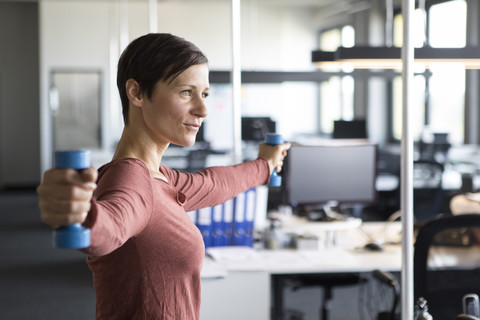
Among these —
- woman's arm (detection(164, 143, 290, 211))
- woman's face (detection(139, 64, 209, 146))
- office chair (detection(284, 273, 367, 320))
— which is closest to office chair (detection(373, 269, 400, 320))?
office chair (detection(284, 273, 367, 320))

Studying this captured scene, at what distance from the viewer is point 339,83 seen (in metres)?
12.0

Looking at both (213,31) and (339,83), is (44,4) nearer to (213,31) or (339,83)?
(213,31)

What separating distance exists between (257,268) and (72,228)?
218cm

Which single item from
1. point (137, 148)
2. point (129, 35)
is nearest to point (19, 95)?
point (129, 35)

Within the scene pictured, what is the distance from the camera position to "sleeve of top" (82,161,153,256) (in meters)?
1.01

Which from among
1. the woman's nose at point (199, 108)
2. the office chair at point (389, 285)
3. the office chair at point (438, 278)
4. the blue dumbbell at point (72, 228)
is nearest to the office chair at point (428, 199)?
the office chair at point (389, 285)

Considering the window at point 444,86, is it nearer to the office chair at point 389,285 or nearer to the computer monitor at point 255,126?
the computer monitor at point 255,126

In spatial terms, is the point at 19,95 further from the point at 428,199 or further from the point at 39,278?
the point at 428,199

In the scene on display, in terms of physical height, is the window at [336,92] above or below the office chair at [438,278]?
above

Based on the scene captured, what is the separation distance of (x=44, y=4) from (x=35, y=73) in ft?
5.77

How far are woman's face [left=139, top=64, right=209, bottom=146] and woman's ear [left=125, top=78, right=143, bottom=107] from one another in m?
0.02

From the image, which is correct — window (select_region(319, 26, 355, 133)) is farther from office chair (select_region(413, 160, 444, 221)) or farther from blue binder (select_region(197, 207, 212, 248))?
blue binder (select_region(197, 207, 212, 248))

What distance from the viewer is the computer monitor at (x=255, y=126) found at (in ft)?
29.7

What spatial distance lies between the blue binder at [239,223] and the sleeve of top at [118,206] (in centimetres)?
218
